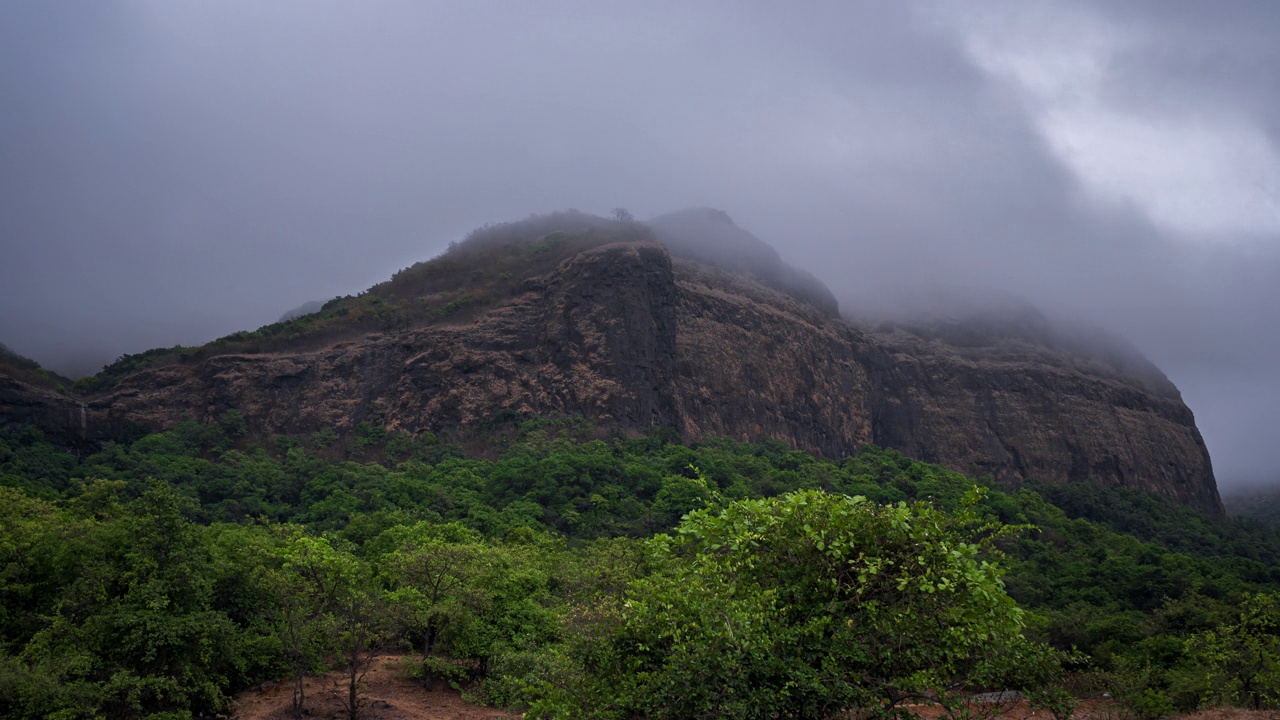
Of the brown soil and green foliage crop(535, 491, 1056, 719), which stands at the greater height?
green foliage crop(535, 491, 1056, 719)

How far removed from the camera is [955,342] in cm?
11250

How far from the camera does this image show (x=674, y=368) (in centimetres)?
7556

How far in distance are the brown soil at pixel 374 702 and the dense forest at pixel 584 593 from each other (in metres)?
0.51

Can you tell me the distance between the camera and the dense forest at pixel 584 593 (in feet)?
23.6

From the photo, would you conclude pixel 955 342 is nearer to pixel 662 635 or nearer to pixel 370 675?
pixel 370 675

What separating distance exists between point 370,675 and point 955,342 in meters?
104

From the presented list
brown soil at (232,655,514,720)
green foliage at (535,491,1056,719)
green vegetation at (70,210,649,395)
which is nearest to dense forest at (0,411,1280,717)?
green foliage at (535,491,1056,719)

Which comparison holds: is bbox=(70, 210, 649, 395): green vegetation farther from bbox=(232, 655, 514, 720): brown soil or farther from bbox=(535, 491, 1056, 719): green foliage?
bbox=(535, 491, 1056, 719): green foliage

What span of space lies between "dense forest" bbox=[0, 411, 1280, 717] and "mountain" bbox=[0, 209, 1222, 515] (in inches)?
354

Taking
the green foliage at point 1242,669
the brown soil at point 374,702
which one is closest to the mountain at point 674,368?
the brown soil at point 374,702

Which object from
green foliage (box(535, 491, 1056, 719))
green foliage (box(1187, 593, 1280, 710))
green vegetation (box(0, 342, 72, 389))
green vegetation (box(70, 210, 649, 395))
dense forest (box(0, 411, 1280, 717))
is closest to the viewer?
green foliage (box(535, 491, 1056, 719))

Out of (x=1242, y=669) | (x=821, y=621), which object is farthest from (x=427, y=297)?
(x=821, y=621)

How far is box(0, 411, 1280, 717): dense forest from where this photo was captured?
23.6 ft

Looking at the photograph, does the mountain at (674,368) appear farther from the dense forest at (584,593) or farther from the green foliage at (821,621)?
the green foliage at (821,621)
